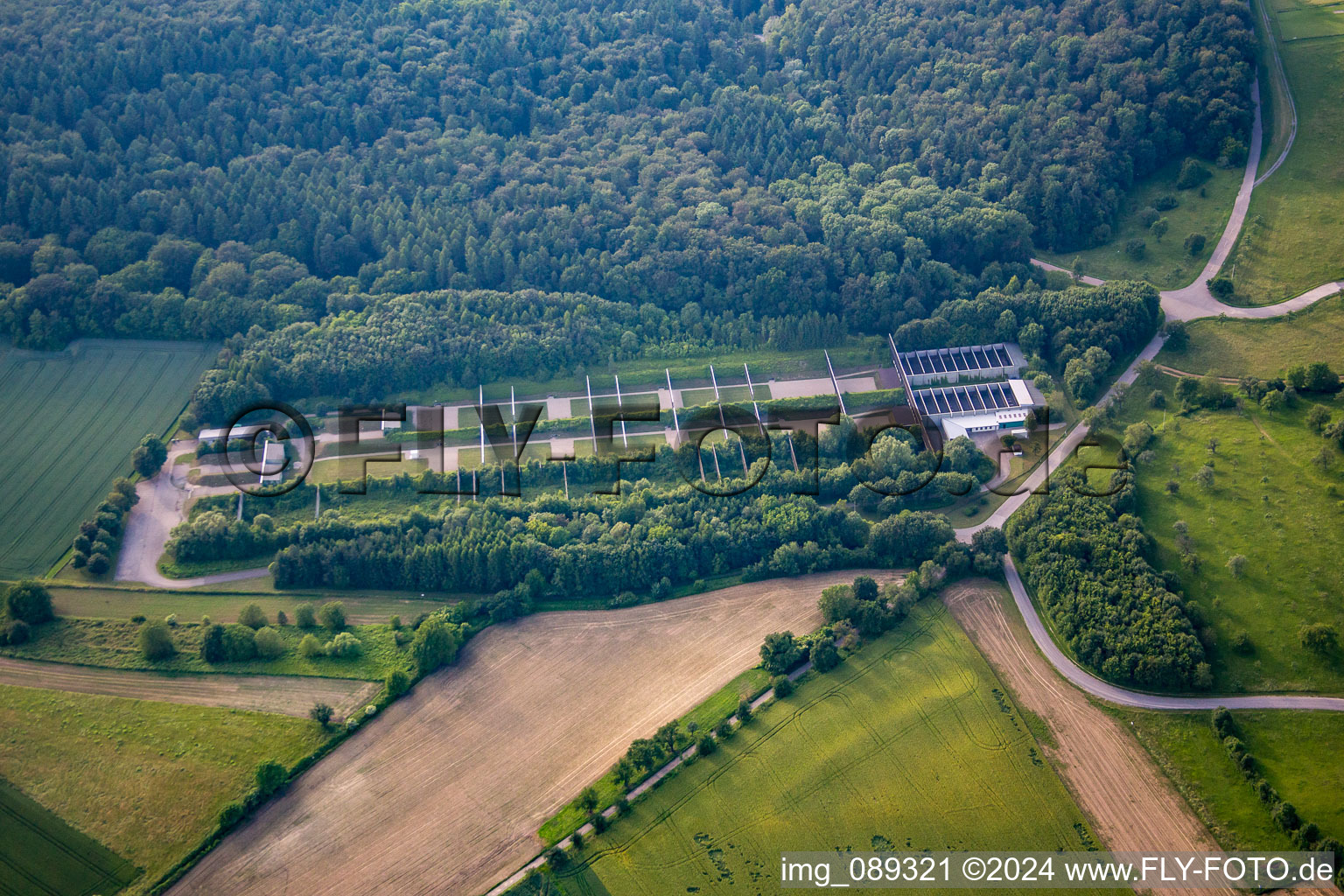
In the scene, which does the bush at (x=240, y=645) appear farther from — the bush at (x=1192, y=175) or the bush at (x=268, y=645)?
the bush at (x=1192, y=175)

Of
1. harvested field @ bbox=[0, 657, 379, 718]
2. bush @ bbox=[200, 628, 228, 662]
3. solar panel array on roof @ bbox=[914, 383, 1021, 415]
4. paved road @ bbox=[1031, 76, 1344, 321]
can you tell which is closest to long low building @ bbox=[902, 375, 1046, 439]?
solar panel array on roof @ bbox=[914, 383, 1021, 415]

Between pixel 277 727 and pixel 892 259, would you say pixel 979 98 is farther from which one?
pixel 277 727

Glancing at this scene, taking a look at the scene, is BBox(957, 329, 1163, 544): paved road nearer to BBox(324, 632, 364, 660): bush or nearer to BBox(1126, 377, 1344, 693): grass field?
BBox(1126, 377, 1344, 693): grass field

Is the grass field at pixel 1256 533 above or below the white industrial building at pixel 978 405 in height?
below

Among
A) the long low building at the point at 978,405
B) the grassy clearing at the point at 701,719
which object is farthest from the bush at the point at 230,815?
the long low building at the point at 978,405

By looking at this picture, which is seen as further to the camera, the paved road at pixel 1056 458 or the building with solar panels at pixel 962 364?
the building with solar panels at pixel 962 364
